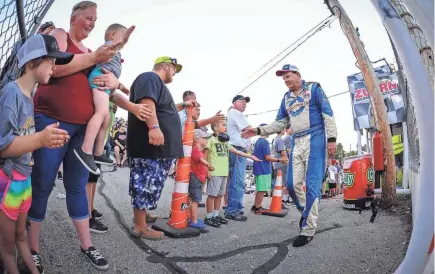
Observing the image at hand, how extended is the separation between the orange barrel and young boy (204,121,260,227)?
7.22ft

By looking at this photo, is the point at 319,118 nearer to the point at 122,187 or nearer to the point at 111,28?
the point at 111,28

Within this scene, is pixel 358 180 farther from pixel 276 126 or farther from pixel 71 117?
pixel 71 117

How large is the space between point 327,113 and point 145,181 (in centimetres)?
211

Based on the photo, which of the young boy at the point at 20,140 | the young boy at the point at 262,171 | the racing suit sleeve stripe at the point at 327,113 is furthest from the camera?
the young boy at the point at 262,171

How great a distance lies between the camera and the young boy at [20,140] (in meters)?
1.53

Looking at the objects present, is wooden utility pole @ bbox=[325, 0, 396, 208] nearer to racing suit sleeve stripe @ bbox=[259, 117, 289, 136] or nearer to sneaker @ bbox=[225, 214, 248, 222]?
racing suit sleeve stripe @ bbox=[259, 117, 289, 136]

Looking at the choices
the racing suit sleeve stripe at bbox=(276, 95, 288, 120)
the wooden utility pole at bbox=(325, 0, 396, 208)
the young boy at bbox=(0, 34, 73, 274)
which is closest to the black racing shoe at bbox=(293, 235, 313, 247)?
the racing suit sleeve stripe at bbox=(276, 95, 288, 120)

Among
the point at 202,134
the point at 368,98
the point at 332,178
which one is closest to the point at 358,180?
the point at 202,134

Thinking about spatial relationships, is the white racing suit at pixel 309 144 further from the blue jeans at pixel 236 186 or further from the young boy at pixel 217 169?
the blue jeans at pixel 236 186

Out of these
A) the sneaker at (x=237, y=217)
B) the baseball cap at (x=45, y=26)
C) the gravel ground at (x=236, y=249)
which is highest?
the baseball cap at (x=45, y=26)

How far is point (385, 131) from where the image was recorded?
5375 millimetres

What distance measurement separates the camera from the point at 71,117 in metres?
2.15

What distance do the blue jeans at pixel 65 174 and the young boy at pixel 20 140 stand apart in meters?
0.25

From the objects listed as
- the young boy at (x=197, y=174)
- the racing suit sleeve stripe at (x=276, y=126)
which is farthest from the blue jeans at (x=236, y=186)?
the racing suit sleeve stripe at (x=276, y=126)
